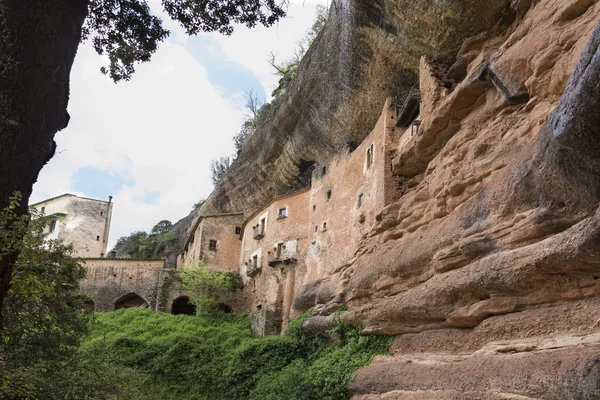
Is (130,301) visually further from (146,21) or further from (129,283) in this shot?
(146,21)

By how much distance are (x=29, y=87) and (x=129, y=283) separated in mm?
32752

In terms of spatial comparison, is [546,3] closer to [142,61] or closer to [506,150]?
[506,150]

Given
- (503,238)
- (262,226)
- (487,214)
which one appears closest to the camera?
(503,238)

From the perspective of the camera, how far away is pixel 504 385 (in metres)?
7.31

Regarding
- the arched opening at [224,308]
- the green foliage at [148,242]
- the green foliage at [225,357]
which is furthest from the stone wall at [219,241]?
the green foliage at [148,242]

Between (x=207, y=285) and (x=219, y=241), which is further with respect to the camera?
(x=219, y=241)

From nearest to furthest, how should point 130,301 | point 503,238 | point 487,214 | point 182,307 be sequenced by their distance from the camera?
point 503,238 → point 487,214 → point 182,307 → point 130,301

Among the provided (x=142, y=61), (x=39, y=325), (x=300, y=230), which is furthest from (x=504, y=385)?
(x=300, y=230)

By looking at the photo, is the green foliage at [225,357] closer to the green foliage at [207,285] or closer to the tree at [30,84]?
the green foliage at [207,285]

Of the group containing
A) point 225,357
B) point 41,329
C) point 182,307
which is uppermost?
point 182,307

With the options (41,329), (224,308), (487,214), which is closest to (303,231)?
(224,308)

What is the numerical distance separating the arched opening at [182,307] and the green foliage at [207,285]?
9.03ft

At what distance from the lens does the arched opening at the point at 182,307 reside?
3481 cm

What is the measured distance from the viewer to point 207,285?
31.2 m
